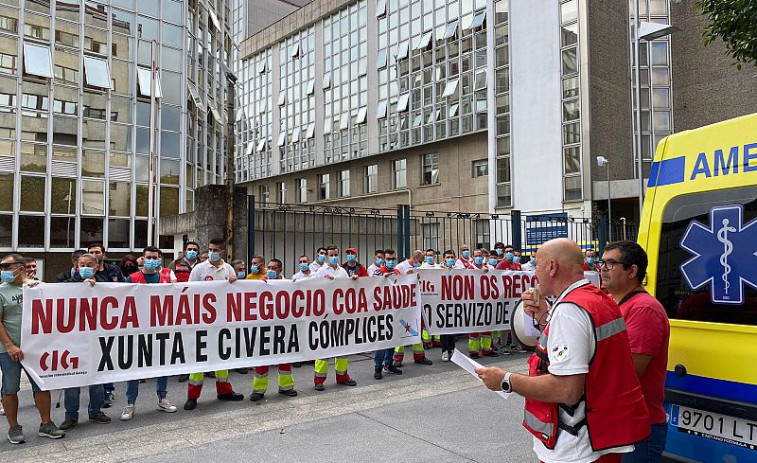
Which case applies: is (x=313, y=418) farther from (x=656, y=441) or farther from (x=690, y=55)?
(x=690, y=55)

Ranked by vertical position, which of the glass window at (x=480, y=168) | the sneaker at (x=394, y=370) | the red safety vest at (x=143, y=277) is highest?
the glass window at (x=480, y=168)

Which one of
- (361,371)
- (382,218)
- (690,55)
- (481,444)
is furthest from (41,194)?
(690,55)

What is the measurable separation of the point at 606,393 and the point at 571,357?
0.24 meters

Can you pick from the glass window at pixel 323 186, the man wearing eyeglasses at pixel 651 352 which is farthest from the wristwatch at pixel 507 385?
the glass window at pixel 323 186

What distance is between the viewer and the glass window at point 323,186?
4350cm

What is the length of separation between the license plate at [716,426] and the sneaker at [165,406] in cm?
547

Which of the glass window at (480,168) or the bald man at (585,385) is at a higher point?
the glass window at (480,168)

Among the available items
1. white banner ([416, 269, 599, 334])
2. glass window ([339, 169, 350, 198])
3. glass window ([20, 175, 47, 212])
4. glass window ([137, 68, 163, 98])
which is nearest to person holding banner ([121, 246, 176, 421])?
white banner ([416, 269, 599, 334])

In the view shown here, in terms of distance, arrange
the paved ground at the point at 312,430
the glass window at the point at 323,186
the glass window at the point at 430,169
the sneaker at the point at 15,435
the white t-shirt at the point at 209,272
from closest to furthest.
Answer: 1. the paved ground at the point at 312,430
2. the sneaker at the point at 15,435
3. the white t-shirt at the point at 209,272
4. the glass window at the point at 430,169
5. the glass window at the point at 323,186

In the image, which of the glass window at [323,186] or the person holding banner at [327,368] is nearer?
the person holding banner at [327,368]

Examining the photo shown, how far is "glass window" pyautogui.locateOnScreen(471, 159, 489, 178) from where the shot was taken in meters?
32.1

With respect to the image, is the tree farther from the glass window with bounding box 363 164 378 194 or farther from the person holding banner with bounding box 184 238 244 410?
the glass window with bounding box 363 164 378 194

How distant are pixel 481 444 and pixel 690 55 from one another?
102 feet

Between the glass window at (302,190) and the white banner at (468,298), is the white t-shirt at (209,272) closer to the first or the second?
the white banner at (468,298)
